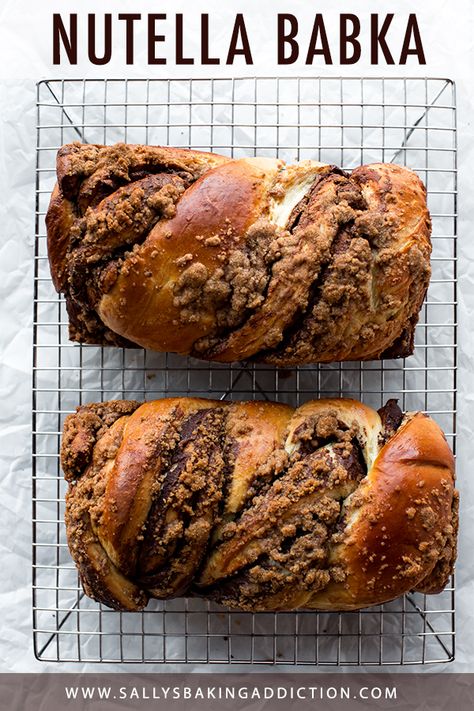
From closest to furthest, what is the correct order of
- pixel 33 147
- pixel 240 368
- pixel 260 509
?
pixel 260 509, pixel 240 368, pixel 33 147

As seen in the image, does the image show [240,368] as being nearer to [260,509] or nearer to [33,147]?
[260,509]

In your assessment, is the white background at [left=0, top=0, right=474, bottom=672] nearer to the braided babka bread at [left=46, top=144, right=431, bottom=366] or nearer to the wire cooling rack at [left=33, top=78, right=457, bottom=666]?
the wire cooling rack at [left=33, top=78, right=457, bottom=666]

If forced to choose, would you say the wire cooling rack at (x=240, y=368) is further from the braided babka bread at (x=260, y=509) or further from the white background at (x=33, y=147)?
the braided babka bread at (x=260, y=509)

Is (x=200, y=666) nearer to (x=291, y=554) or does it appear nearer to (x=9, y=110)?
(x=291, y=554)

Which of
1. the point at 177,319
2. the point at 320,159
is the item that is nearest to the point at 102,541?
the point at 177,319

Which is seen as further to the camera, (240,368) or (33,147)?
(33,147)

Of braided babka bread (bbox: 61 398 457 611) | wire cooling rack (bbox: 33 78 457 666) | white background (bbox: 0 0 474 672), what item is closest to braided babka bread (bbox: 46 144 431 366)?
braided babka bread (bbox: 61 398 457 611)

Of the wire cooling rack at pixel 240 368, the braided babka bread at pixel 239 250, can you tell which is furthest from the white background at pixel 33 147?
the braided babka bread at pixel 239 250

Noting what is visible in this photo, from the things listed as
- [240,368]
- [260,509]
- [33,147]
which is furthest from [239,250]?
[33,147]
